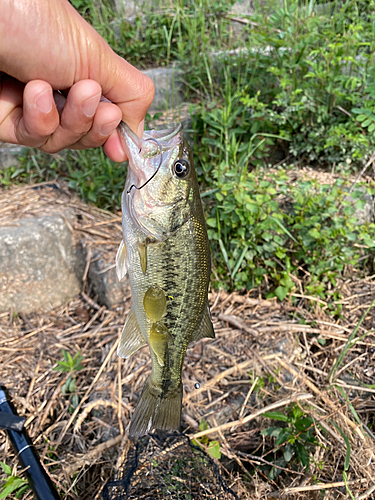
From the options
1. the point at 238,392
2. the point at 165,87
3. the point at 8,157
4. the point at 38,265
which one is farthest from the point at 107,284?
the point at 165,87

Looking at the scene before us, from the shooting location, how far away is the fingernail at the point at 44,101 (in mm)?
1481

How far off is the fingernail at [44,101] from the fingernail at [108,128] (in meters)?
0.25

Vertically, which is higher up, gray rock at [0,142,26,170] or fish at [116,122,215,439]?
fish at [116,122,215,439]

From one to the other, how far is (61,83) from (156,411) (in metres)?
1.60

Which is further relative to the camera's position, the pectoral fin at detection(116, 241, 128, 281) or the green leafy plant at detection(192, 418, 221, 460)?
the green leafy plant at detection(192, 418, 221, 460)

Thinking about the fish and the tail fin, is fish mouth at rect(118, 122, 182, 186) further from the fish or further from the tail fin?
the tail fin

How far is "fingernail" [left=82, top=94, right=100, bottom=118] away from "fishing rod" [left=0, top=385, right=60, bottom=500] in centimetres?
168

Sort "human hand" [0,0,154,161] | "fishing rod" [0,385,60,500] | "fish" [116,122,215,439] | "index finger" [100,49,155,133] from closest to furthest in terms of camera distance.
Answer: "human hand" [0,0,154,161]
"index finger" [100,49,155,133]
"fish" [116,122,215,439]
"fishing rod" [0,385,60,500]

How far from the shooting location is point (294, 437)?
221cm

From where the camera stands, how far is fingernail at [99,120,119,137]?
5.50 ft

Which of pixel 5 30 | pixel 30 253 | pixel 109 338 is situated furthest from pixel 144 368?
pixel 5 30

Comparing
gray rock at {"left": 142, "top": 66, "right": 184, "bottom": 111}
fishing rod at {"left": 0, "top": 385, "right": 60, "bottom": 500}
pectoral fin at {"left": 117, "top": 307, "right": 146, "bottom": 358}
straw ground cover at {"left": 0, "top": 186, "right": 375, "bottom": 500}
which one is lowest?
straw ground cover at {"left": 0, "top": 186, "right": 375, "bottom": 500}

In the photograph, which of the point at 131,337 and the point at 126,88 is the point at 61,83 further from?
the point at 131,337

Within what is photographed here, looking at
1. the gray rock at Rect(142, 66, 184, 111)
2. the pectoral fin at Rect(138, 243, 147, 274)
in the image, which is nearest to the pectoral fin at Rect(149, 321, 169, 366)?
the pectoral fin at Rect(138, 243, 147, 274)
